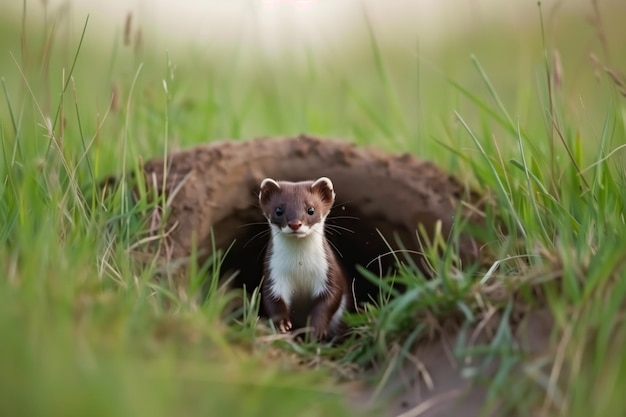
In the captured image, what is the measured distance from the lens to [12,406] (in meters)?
2.77

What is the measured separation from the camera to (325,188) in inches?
210

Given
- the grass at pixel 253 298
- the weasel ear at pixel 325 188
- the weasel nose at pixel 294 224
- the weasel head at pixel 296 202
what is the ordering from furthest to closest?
the weasel ear at pixel 325 188, the weasel head at pixel 296 202, the weasel nose at pixel 294 224, the grass at pixel 253 298

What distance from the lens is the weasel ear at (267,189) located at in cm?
525

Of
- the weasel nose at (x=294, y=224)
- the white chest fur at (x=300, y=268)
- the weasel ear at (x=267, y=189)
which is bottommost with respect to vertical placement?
the white chest fur at (x=300, y=268)

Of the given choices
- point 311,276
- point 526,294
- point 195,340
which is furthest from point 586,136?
point 195,340

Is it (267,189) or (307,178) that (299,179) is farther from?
(267,189)

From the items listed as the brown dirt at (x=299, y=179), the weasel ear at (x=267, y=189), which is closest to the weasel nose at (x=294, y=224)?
the weasel ear at (x=267, y=189)

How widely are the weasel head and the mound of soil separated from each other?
0.40 meters

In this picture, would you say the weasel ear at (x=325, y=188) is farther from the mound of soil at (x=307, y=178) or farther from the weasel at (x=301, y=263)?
the mound of soil at (x=307, y=178)

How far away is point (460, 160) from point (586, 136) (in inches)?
38.8

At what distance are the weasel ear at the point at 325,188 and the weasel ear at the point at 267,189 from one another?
0.70ft

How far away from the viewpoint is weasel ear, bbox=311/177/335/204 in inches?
208

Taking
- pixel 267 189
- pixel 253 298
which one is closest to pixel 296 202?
pixel 267 189

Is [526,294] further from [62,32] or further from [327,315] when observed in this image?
[62,32]
